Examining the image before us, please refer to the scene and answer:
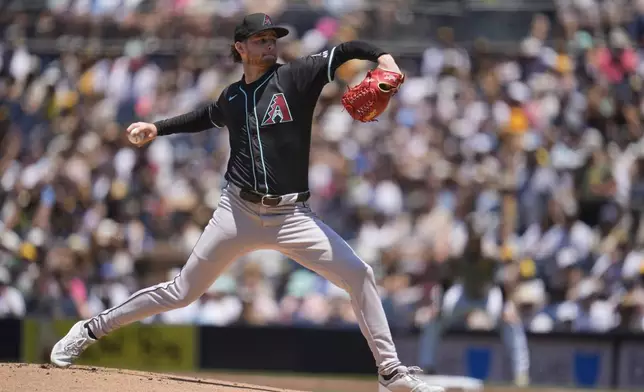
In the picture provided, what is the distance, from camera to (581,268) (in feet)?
41.6

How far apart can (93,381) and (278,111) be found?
189 cm

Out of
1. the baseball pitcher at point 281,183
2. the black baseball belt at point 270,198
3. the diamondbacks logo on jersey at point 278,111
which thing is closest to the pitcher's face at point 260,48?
the baseball pitcher at point 281,183

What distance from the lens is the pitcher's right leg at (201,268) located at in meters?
6.43

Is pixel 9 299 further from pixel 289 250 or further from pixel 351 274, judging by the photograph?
pixel 351 274

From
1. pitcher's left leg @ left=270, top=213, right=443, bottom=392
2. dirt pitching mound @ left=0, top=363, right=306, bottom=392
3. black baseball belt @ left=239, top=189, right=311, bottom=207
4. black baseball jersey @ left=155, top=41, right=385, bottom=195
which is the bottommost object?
dirt pitching mound @ left=0, top=363, right=306, bottom=392

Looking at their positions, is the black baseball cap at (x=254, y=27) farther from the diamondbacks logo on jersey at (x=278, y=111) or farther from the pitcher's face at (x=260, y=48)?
the diamondbacks logo on jersey at (x=278, y=111)

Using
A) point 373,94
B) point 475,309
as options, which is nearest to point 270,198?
point 373,94

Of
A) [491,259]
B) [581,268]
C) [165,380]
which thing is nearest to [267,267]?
[491,259]

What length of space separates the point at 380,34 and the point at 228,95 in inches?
340

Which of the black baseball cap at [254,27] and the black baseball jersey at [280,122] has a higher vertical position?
the black baseball cap at [254,27]

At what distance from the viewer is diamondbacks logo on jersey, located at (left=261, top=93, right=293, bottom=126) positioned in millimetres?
6367

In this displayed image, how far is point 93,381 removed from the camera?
6.66 meters

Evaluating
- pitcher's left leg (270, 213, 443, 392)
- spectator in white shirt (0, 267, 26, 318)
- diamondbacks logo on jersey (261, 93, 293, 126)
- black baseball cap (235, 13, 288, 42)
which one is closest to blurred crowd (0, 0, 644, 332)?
spectator in white shirt (0, 267, 26, 318)

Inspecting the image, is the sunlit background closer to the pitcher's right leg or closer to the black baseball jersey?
the pitcher's right leg
